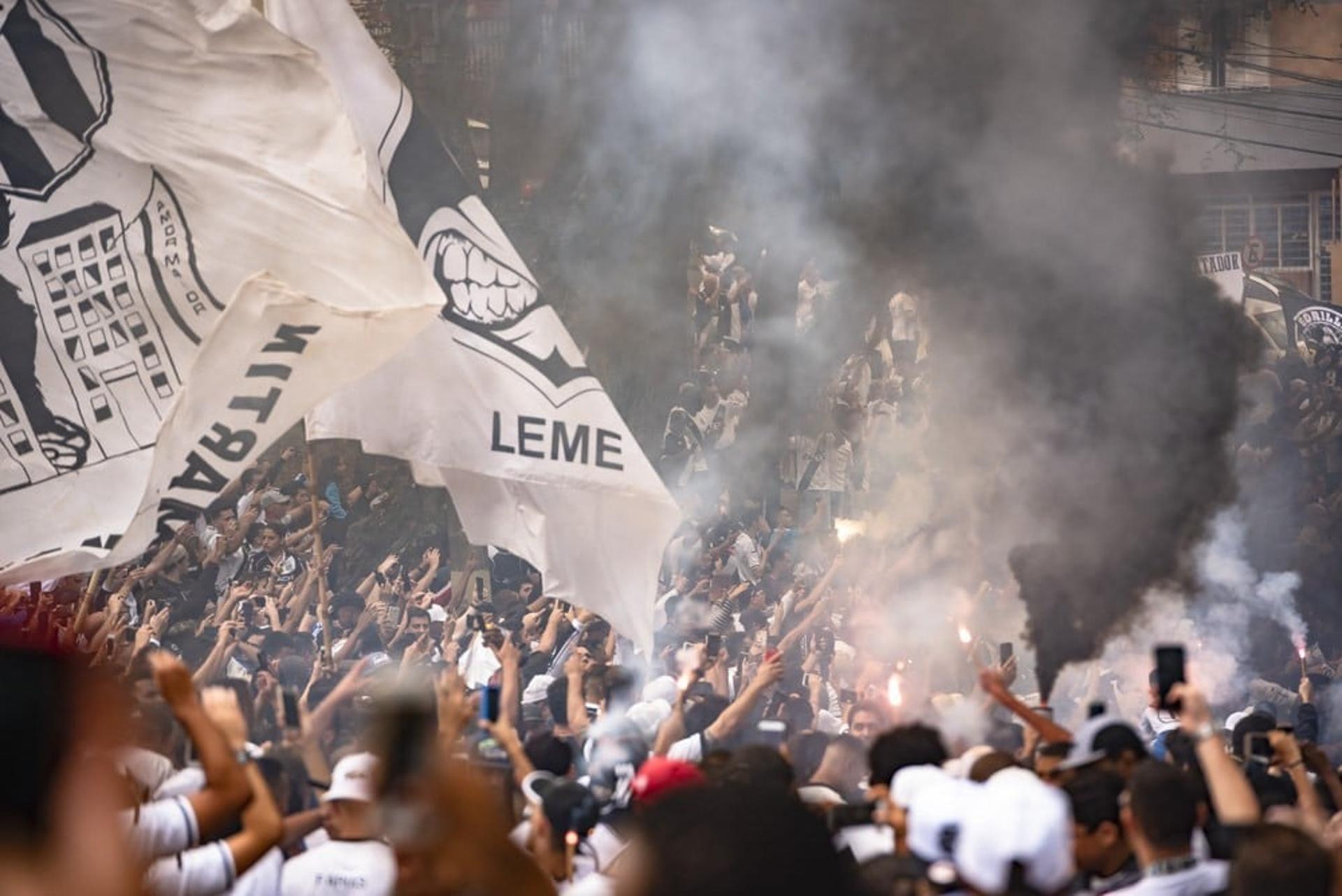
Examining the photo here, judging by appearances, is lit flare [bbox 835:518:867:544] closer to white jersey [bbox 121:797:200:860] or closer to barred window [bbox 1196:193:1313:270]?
white jersey [bbox 121:797:200:860]

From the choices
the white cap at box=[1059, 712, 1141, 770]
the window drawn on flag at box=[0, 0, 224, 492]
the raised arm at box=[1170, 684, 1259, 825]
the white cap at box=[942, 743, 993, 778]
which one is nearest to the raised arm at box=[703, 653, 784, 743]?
the white cap at box=[942, 743, 993, 778]

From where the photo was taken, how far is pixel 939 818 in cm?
312

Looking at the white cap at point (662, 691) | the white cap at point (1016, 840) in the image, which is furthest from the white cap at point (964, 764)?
the white cap at point (662, 691)

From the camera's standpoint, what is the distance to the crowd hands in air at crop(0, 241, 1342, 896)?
62.9 inches

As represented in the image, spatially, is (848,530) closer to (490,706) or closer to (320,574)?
(320,574)

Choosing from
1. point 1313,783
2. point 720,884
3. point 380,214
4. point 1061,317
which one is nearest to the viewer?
point 720,884

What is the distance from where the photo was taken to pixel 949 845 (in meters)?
3.08

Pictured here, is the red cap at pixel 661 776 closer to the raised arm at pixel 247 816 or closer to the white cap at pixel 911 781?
the white cap at pixel 911 781

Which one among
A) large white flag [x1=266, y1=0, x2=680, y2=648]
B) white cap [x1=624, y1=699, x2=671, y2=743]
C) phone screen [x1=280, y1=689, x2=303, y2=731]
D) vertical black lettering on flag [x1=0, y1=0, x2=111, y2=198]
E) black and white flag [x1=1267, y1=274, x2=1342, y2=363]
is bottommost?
phone screen [x1=280, y1=689, x2=303, y2=731]

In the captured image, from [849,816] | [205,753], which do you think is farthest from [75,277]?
[205,753]

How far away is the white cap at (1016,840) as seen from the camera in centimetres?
295

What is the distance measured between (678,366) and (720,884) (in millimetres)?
14129

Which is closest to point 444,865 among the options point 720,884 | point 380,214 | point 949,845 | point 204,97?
point 720,884

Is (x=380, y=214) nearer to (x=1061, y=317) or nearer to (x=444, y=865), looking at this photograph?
(x=444, y=865)
